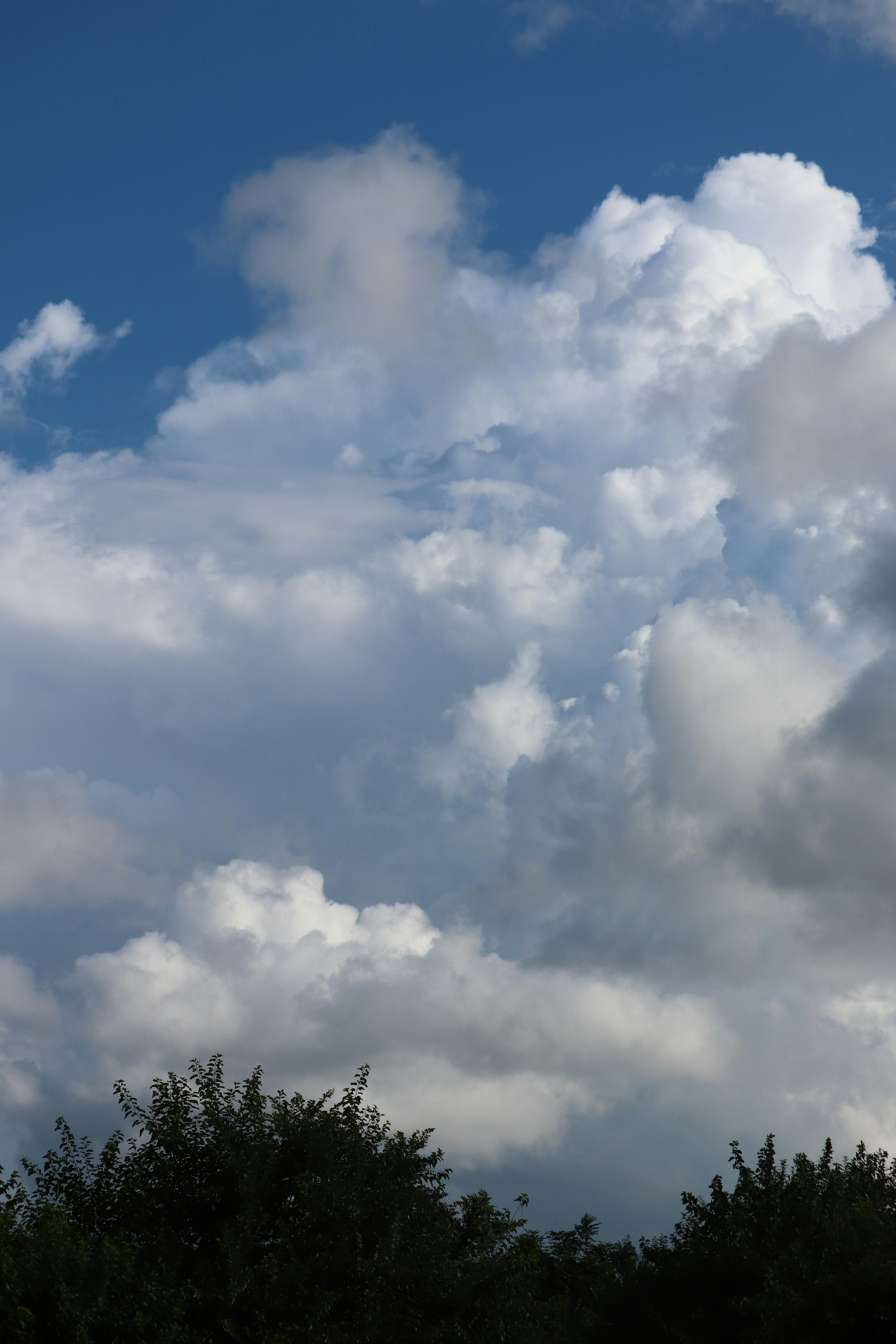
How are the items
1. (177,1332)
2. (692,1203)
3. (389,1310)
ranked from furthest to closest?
1. (692,1203)
2. (389,1310)
3. (177,1332)

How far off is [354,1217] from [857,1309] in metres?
11.3

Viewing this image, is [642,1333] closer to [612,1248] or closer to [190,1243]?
[190,1243]

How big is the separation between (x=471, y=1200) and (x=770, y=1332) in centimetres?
2650

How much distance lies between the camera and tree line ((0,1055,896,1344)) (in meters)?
22.1

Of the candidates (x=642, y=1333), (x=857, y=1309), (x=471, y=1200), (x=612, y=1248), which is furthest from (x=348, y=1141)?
(x=612, y=1248)

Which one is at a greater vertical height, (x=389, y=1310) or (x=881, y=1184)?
(x=881, y=1184)

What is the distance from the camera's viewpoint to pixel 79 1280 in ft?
70.3

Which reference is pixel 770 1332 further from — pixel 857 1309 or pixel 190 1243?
pixel 190 1243

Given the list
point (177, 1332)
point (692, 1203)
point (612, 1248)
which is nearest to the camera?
point (177, 1332)

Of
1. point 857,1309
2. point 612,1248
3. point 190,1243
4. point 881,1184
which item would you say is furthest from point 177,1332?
point 612,1248

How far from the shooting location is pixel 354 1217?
25188 mm

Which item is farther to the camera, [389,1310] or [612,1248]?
[612,1248]

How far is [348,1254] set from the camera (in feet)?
80.2

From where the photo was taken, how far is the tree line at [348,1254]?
2211 centimetres
